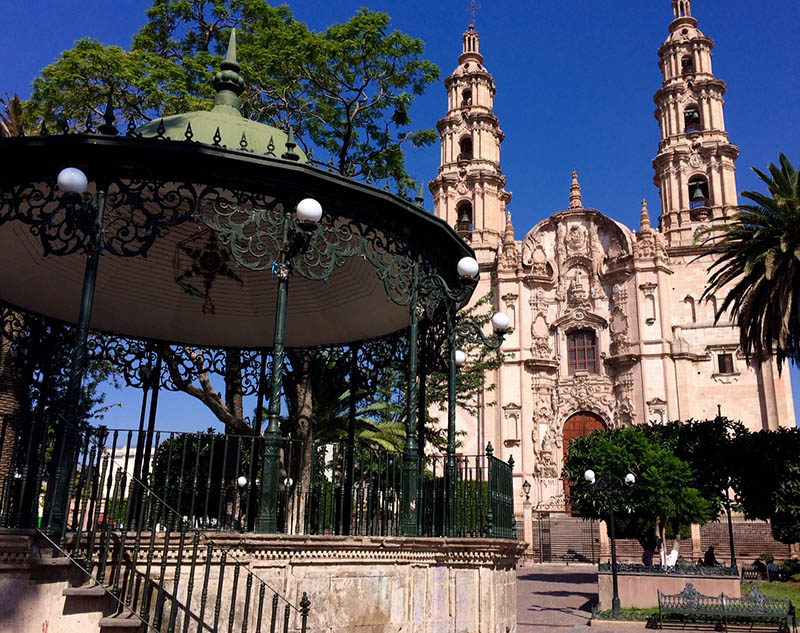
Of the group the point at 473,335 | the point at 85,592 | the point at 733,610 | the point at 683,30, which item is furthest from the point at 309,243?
the point at 683,30

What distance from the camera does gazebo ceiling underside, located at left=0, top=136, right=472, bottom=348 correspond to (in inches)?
280

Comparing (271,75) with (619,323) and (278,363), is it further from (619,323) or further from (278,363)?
(619,323)

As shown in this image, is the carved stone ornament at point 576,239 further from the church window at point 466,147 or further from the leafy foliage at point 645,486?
the leafy foliage at point 645,486

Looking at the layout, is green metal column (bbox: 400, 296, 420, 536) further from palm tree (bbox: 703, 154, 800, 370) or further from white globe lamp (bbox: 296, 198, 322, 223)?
palm tree (bbox: 703, 154, 800, 370)

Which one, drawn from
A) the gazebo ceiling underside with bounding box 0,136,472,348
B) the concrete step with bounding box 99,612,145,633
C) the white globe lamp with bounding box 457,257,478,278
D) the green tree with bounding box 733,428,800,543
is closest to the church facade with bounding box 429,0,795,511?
the green tree with bounding box 733,428,800,543

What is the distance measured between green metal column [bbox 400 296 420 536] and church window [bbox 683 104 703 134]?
43.5m

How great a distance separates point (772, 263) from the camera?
74.5 feet

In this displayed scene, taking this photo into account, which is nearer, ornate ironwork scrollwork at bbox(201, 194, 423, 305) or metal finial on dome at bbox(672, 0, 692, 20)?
ornate ironwork scrollwork at bbox(201, 194, 423, 305)

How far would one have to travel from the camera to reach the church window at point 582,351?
44312 millimetres

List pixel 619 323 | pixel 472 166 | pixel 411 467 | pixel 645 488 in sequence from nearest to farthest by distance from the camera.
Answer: pixel 411 467 < pixel 645 488 < pixel 619 323 < pixel 472 166

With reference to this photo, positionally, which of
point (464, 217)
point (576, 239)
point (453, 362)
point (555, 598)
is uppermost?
point (464, 217)

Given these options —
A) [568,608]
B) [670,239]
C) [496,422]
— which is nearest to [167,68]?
[568,608]

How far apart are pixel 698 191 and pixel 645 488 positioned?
26.0 m

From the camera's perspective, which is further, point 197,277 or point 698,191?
point 698,191
